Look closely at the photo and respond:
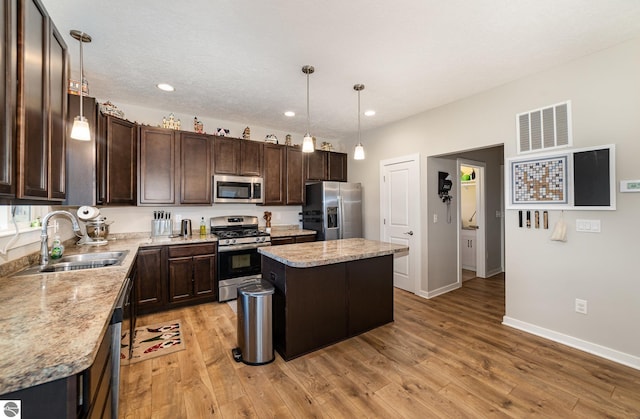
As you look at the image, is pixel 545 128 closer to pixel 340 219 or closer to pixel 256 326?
pixel 340 219

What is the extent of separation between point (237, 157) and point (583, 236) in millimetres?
4236

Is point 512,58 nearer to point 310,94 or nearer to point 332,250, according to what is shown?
point 310,94

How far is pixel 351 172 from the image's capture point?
5.33m

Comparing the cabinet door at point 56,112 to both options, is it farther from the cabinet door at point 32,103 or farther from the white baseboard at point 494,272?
the white baseboard at point 494,272

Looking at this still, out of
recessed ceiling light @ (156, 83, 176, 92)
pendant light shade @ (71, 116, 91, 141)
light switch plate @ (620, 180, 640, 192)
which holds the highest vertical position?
recessed ceiling light @ (156, 83, 176, 92)

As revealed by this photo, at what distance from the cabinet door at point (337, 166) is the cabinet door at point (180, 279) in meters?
2.84

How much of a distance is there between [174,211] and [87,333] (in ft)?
11.0

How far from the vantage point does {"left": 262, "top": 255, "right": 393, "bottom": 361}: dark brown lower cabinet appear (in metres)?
2.36

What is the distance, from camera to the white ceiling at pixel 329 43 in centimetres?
188

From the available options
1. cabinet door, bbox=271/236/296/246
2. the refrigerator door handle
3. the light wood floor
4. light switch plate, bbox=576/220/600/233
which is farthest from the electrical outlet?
cabinet door, bbox=271/236/296/246

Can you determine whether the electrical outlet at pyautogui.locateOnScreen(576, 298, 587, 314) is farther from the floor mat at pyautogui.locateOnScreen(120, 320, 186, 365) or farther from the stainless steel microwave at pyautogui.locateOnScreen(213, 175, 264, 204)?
the stainless steel microwave at pyautogui.locateOnScreen(213, 175, 264, 204)

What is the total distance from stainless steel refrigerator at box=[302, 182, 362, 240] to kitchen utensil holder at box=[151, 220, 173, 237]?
7.35 ft

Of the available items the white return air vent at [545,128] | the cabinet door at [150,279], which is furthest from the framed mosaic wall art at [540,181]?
the cabinet door at [150,279]

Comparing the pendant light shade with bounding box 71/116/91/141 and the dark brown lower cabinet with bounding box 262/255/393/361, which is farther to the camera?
the dark brown lower cabinet with bounding box 262/255/393/361
